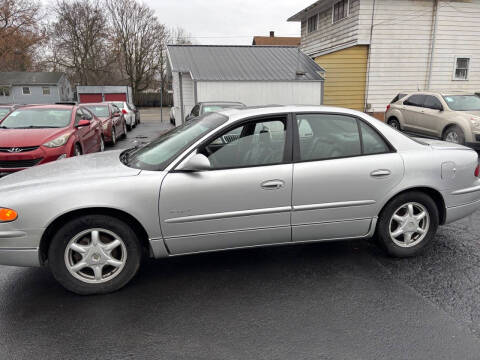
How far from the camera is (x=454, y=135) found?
983 centimetres

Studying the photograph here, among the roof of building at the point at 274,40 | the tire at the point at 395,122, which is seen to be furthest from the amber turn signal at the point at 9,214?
the roof of building at the point at 274,40

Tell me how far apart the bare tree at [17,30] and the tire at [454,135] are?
47.6m

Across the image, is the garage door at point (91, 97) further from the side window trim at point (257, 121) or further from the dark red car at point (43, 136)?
the side window trim at point (257, 121)

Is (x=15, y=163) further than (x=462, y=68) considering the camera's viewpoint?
No

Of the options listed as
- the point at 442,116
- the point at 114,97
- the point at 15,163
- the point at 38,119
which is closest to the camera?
the point at 15,163

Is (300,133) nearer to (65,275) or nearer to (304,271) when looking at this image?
(304,271)

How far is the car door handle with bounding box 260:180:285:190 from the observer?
125 inches

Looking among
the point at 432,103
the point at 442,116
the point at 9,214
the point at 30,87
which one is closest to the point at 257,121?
the point at 9,214

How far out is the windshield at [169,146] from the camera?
3223mm

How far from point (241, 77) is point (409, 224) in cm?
1301

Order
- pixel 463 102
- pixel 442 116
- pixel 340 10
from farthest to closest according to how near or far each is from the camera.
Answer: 1. pixel 340 10
2. pixel 463 102
3. pixel 442 116

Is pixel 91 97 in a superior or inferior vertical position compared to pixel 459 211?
superior

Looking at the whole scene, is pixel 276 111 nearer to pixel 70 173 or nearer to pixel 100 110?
pixel 70 173

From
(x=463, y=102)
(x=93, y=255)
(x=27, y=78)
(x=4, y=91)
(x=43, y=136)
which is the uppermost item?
(x=27, y=78)
